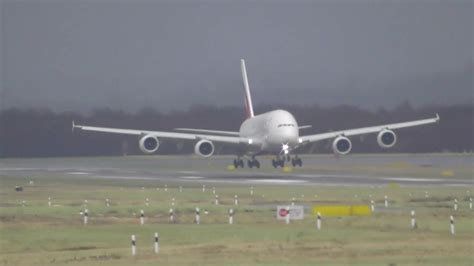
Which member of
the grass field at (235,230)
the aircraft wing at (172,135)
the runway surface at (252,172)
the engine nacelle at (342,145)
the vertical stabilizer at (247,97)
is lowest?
the grass field at (235,230)

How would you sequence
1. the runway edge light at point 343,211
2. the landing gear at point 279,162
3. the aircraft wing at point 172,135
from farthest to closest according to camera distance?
1. the aircraft wing at point 172,135
2. the landing gear at point 279,162
3. the runway edge light at point 343,211

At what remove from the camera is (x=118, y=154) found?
11094 cm

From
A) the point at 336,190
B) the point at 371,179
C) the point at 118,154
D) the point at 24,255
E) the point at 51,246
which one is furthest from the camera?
the point at 118,154

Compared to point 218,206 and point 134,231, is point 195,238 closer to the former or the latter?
point 134,231

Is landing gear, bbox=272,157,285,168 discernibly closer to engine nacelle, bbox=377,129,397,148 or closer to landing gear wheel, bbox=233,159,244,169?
landing gear wheel, bbox=233,159,244,169

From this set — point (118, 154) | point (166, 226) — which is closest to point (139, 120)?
point (118, 154)

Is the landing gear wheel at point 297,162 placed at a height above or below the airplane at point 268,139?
below

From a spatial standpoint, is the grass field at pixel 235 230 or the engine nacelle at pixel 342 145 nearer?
the grass field at pixel 235 230

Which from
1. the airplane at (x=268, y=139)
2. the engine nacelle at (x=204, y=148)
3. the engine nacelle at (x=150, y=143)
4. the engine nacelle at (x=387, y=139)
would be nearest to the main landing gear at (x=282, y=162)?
the airplane at (x=268, y=139)

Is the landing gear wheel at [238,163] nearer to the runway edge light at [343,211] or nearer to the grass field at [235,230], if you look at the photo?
the grass field at [235,230]

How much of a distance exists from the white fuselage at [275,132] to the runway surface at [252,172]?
6.38 ft

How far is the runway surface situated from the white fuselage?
1.94 metres

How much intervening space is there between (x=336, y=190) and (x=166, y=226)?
22.1 m

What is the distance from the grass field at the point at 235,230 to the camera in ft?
97.0
